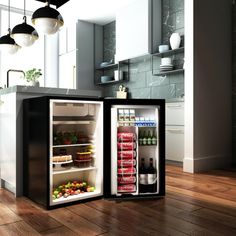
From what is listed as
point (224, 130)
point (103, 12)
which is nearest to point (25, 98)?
point (224, 130)

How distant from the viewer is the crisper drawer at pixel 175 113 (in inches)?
167

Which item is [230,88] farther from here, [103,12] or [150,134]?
[103,12]

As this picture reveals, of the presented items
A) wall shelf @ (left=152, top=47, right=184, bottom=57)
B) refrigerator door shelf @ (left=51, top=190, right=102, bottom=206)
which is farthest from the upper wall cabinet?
refrigerator door shelf @ (left=51, top=190, right=102, bottom=206)

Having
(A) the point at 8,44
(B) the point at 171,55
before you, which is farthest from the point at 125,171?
(B) the point at 171,55

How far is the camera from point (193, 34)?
386 cm

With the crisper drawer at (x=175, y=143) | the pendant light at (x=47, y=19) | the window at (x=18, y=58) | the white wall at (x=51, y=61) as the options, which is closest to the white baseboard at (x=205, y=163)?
the crisper drawer at (x=175, y=143)

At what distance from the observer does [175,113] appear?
4.31 meters

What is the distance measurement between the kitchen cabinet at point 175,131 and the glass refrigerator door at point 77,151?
73.6 inches

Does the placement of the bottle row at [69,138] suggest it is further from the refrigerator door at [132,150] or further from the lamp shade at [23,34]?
the lamp shade at [23,34]

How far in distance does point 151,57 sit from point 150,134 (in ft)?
9.67

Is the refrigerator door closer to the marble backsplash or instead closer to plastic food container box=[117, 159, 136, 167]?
plastic food container box=[117, 159, 136, 167]

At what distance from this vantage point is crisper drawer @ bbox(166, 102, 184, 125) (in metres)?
4.23

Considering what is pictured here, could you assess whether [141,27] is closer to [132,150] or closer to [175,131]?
[175,131]

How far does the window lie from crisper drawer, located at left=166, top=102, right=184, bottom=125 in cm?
329
